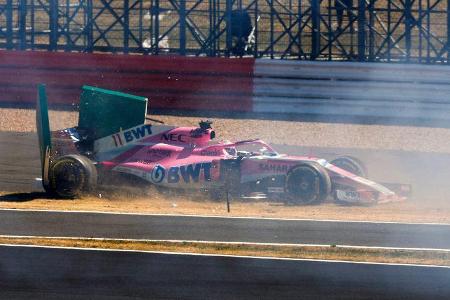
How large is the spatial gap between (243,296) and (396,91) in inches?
521

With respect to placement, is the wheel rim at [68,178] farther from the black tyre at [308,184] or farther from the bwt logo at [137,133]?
the black tyre at [308,184]

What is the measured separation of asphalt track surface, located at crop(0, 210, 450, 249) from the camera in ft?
41.1

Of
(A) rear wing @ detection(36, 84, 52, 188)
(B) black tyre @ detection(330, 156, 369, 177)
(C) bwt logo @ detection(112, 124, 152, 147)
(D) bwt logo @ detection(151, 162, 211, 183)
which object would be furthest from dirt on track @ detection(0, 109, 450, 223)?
(B) black tyre @ detection(330, 156, 369, 177)

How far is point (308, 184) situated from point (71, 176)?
3524 mm

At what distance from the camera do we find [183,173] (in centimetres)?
1544

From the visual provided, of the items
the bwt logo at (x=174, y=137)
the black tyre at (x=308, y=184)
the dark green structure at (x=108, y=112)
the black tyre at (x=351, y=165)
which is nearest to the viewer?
the black tyre at (x=308, y=184)

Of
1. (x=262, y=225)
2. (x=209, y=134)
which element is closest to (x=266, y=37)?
(x=209, y=134)

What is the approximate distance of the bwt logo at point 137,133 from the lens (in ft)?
51.6

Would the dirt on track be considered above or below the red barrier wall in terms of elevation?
below

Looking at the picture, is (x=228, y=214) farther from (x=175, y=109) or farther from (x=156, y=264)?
(x=175, y=109)

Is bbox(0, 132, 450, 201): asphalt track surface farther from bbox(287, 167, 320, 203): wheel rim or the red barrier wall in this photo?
the red barrier wall

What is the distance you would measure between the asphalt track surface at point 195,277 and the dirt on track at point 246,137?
3211 mm

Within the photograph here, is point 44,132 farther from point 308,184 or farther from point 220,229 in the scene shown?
point 308,184

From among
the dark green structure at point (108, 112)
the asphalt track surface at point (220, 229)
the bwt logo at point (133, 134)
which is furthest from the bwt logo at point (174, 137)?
A: the asphalt track surface at point (220, 229)
